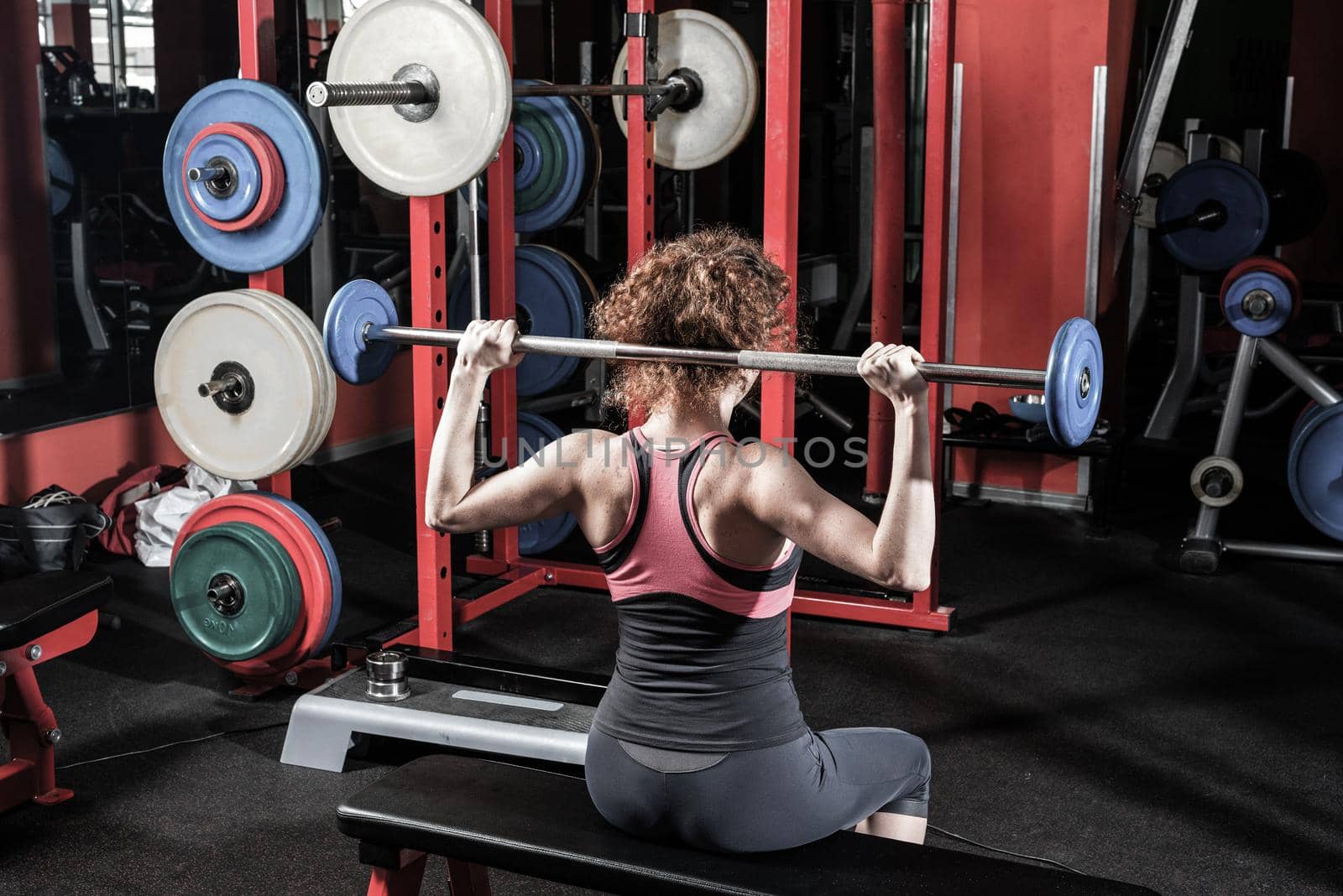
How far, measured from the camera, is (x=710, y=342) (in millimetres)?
1488

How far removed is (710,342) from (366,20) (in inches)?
44.9

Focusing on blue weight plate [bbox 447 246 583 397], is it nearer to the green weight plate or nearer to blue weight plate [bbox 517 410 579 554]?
blue weight plate [bbox 517 410 579 554]

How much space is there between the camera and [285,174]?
8.19 feet

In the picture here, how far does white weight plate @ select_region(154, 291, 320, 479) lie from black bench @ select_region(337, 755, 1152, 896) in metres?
1.07

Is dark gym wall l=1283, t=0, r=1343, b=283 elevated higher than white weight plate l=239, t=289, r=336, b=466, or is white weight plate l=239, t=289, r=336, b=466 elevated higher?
dark gym wall l=1283, t=0, r=1343, b=283

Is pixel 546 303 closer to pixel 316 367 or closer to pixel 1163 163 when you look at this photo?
pixel 316 367

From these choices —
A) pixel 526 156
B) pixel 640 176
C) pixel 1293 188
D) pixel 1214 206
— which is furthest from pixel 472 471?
pixel 1293 188

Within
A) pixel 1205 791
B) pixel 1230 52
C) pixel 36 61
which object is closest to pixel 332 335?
pixel 1205 791


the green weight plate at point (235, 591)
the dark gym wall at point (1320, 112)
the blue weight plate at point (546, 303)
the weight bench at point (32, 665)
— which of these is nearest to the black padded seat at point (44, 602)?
the weight bench at point (32, 665)

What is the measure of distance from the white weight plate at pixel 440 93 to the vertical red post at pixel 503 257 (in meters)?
0.73

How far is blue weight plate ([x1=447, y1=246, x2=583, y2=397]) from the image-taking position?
331 cm

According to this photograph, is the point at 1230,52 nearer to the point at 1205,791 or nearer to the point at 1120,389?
the point at 1120,389

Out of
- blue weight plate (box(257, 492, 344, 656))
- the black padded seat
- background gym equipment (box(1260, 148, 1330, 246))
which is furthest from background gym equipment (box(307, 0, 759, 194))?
background gym equipment (box(1260, 148, 1330, 246))

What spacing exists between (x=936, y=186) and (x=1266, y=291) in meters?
1.02
